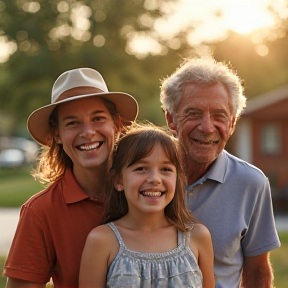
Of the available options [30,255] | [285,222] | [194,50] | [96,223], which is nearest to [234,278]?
[96,223]

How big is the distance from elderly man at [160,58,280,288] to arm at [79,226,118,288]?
74 centimetres

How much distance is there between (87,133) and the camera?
3.31 meters

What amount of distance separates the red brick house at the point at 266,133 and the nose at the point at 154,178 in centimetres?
2016

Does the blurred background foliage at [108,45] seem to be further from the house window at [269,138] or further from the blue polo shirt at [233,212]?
the blue polo shirt at [233,212]

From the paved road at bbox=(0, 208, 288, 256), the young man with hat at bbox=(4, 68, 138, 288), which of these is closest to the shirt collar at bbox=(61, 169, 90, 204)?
the young man with hat at bbox=(4, 68, 138, 288)

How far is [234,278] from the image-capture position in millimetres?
3664

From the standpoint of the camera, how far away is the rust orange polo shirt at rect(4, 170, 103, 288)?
319cm

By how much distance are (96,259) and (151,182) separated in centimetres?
44

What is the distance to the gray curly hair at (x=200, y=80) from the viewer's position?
12.1 ft

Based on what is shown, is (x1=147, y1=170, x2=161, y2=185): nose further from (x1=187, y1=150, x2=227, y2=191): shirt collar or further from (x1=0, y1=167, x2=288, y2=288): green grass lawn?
(x1=0, y1=167, x2=288, y2=288): green grass lawn

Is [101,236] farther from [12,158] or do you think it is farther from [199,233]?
[12,158]

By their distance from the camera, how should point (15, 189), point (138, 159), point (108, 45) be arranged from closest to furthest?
point (138, 159) < point (108, 45) < point (15, 189)

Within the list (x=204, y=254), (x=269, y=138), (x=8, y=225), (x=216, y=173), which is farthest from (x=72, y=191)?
(x=269, y=138)

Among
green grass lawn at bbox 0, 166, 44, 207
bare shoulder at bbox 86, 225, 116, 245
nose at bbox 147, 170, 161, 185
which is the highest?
green grass lawn at bbox 0, 166, 44, 207
